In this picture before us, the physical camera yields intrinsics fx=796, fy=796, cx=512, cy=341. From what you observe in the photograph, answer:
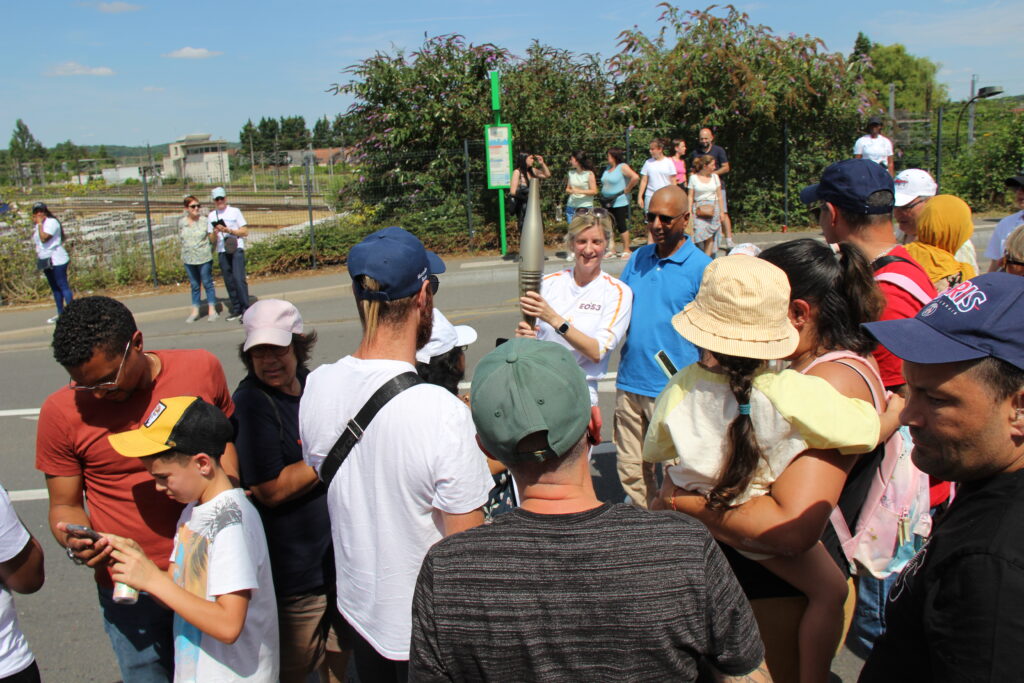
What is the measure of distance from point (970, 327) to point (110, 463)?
8.51ft

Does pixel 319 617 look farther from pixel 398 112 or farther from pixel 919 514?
pixel 398 112

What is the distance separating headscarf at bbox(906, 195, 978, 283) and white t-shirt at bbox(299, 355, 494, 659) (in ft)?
9.35

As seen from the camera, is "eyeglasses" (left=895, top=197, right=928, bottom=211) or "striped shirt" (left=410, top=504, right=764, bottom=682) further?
"eyeglasses" (left=895, top=197, right=928, bottom=211)

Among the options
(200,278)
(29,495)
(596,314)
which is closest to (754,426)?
(596,314)

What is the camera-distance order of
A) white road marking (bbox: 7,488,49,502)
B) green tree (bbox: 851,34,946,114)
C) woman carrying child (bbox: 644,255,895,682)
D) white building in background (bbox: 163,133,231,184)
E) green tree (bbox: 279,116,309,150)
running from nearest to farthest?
1. woman carrying child (bbox: 644,255,895,682)
2. white road marking (bbox: 7,488,49,502)
3. white building in background (bbox: 163,133,231,184)
4. green tree (bbox: 851,34,946,114)
5. green tree (bbox: 279,116,309,150)

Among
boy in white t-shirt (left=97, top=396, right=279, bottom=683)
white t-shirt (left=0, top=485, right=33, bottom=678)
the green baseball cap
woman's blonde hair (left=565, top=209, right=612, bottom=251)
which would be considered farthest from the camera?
woman's blonde hair (left=565, top=209, right=612, bottom=251)

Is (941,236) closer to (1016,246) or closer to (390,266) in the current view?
(1016,246)

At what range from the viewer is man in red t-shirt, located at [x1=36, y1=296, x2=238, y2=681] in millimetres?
2664

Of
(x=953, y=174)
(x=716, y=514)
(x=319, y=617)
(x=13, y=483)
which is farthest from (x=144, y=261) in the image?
(x=953, y=174)

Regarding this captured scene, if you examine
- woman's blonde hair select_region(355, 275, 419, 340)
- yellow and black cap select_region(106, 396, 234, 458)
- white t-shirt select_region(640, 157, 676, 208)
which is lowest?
yellow and black cap select_region(106, 396, 234, 458)

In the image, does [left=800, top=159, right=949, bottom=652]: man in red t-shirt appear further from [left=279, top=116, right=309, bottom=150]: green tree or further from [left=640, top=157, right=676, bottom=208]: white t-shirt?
[left=279, top=116, right=309, bottom=150]: green tree

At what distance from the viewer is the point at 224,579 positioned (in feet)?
7.75

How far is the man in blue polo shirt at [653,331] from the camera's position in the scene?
14.1 feet

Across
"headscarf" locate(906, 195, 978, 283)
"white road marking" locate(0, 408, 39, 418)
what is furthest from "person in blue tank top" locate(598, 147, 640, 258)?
"headscarf" locate(906, 195, 978, 283)
